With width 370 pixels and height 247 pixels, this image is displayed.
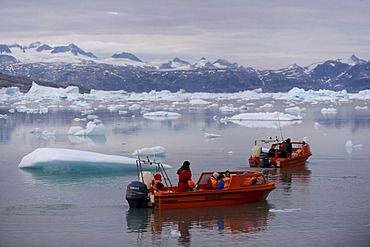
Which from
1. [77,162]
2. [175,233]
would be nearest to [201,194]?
[175,233]

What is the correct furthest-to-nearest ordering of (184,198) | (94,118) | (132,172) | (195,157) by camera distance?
(94,118) → (195,157) → (132,172) → (184,198)

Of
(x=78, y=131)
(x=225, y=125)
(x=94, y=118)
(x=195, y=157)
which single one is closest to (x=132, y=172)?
(x=195, y=157)

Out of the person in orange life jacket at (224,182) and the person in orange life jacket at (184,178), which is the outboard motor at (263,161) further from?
the person in orange life jacket at (184,178)

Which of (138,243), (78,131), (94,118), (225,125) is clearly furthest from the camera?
(94,118)

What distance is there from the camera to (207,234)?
38.2 ft

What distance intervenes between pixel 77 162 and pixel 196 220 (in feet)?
20.3

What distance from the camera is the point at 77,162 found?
18000mm

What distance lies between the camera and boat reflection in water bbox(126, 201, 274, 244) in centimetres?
1188

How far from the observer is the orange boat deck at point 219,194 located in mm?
13305

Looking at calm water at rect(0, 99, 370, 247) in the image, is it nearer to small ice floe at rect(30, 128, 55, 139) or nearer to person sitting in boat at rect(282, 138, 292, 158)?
person sitting in boat at rect(282, 138, 292, 158)

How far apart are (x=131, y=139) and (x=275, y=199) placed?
14.6m

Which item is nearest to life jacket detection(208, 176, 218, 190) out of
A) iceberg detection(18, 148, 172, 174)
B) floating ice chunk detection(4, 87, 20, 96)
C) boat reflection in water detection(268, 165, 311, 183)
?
boat reflection in water detection(268, 165, 311, 183)

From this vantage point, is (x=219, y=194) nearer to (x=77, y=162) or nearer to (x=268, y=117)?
(x=77, y=162)

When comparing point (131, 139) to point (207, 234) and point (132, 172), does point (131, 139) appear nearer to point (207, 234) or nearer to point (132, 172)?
point (132, 172)
